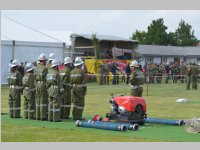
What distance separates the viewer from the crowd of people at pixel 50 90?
666 inches

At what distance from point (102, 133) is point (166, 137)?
1797 mm

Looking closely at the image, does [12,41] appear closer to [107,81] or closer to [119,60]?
[107,81]

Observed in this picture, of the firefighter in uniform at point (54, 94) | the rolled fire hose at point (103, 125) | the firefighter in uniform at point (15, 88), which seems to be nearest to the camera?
the rolled fire hose at point (103, 125)

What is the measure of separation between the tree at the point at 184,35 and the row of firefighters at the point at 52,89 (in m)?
92.5

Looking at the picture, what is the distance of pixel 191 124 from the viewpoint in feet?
46.6

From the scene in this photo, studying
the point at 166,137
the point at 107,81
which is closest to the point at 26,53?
the point at 107,81

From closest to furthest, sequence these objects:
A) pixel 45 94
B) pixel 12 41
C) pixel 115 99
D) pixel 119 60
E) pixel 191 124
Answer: pixel 191 124, pixel 115 99, pixel 45 94, pixel 12 41, pixel 119 60

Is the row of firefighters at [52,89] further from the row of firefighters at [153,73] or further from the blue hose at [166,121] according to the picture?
the row of firefighters at [153,73]

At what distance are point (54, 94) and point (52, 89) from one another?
Answer: 176 mm

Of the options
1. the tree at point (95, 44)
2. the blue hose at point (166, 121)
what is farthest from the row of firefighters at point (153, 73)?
the blue hose at point (166, 121)

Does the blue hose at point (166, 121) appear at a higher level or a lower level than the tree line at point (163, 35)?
lower

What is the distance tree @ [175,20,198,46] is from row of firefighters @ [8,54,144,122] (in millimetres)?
92468

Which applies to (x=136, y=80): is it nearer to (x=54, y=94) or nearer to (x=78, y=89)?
(x=78, y=89)

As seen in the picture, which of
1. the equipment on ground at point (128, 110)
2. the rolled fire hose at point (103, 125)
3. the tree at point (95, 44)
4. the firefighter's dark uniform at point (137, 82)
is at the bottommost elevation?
the rolled fire hose at point (103, 125)
